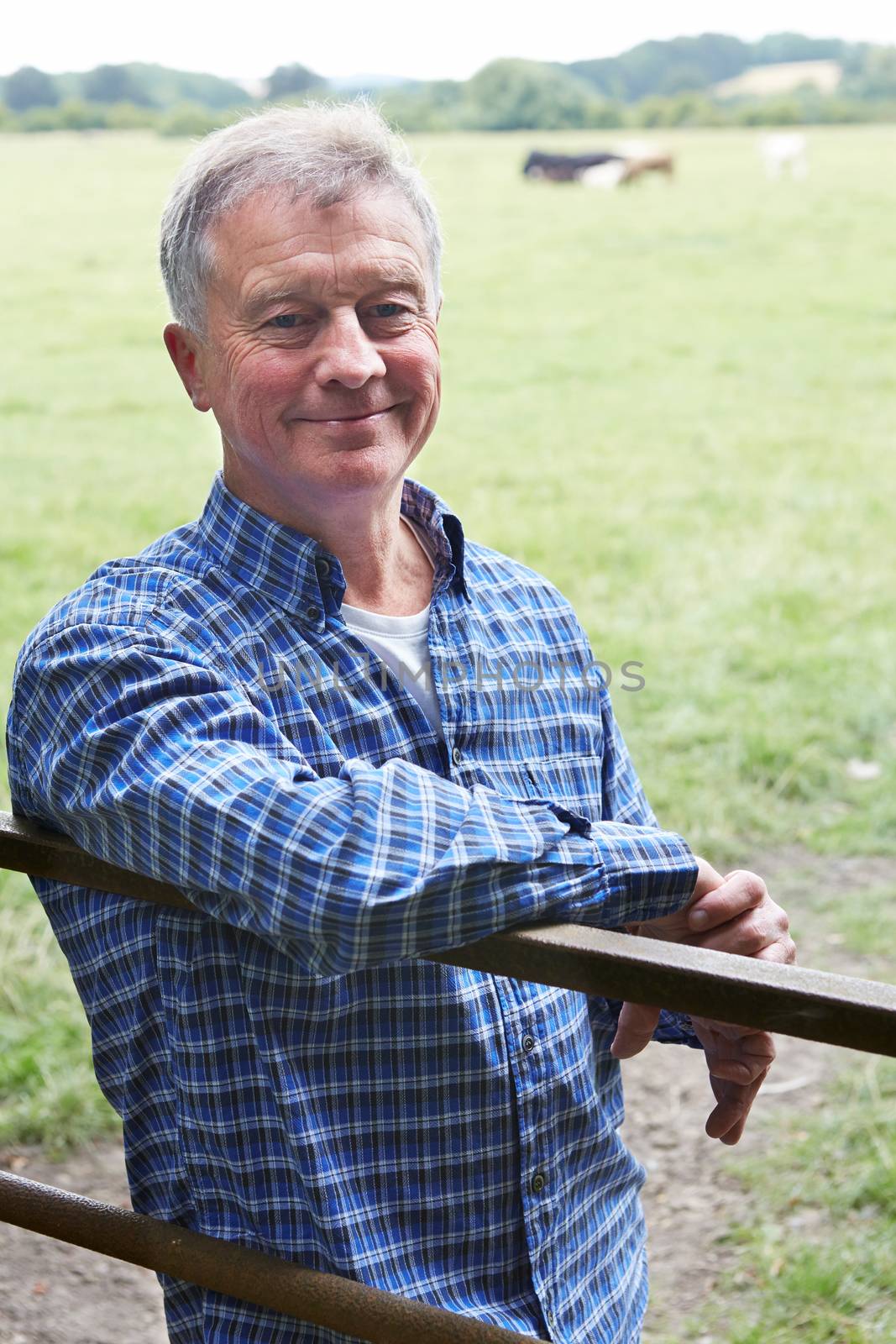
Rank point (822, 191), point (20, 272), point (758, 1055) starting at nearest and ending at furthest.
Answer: point (758, 1055) → point (20, 272) → point (822, 191)

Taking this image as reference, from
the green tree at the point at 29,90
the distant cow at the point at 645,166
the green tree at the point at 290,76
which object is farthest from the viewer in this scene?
the distant cow at the point at 645,166

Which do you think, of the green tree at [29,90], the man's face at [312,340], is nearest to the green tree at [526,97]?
the green tree at [29,90]

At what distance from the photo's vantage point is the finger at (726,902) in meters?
1.35

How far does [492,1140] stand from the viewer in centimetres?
146

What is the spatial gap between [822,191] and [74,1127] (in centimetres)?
1798

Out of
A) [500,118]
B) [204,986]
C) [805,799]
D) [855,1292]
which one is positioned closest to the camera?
[204,986]

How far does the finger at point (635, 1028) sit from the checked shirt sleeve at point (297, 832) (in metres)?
0.29

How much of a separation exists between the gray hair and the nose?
0.42 feet

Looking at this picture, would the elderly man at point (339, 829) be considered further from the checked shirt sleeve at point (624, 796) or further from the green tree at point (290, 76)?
the green tree at point (290, 76)

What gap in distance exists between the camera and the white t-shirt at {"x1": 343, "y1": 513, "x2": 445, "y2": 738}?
1.61 metres

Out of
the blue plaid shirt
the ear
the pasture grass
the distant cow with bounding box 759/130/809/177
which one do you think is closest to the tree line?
the distant cow with bounding box 759/130/809/177

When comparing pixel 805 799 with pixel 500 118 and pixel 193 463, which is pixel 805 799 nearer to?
pixel 193 463

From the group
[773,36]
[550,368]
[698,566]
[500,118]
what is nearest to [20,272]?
[550,368]

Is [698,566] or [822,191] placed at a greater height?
[822,191]
